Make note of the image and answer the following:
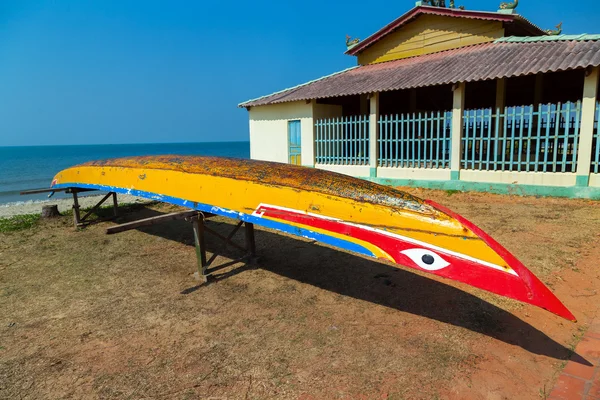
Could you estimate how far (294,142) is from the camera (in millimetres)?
14344

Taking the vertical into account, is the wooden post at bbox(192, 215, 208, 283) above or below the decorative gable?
below

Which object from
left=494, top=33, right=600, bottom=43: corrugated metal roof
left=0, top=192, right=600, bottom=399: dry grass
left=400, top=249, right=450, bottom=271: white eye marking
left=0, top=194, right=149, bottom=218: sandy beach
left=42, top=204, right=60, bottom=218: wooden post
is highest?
left=494, top=33, right=600, bottom=43: corrugated metal roof

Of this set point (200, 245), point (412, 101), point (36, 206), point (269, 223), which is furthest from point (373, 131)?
point (36, 206)

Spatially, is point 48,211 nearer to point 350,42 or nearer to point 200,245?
point 200,245

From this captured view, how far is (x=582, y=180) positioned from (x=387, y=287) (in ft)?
22.0

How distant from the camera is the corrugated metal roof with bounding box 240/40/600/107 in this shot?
8.39 metres

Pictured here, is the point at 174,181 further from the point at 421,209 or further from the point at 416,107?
the point at 416,107

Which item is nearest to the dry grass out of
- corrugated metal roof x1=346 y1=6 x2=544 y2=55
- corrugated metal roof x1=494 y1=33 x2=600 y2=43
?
corrugated metal roof x1=494 y1=33 x2=600 y2=43

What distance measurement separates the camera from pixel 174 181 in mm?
4992

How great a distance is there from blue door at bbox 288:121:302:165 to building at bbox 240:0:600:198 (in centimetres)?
4

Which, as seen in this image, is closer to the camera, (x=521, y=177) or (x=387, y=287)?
(x=387, y=287)

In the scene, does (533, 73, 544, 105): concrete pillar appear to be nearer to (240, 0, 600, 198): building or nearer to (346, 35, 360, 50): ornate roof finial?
(240, 0, 600, 198): building

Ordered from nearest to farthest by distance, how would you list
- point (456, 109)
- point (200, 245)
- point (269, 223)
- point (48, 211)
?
1. point (269, 223)
2. point (200, 245)
3. point (48, 211)
4. point (456, 109)

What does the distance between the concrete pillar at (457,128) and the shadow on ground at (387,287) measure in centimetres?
585
